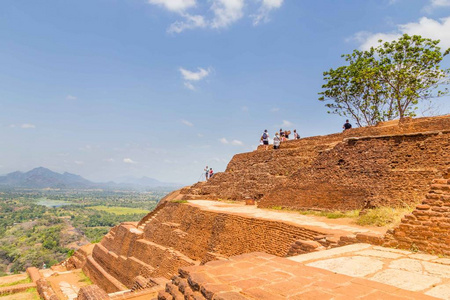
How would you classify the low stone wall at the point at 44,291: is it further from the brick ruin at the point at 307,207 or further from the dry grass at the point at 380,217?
the dry grass at the point at 380,217

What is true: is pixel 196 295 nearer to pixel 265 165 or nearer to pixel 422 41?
pixel 265 165

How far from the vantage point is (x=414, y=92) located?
64.5 ft

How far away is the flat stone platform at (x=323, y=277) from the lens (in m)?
2.80

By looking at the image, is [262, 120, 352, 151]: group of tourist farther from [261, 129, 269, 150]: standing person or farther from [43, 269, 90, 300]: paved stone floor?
[43, 269, 90, 300]: paved stone floor

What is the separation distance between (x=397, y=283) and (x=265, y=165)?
13.5 metres

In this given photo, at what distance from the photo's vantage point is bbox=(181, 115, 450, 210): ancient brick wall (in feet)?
28.8

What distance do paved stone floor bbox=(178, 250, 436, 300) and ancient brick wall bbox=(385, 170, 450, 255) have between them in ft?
5.11

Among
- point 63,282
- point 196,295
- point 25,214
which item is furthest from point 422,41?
point 25,214

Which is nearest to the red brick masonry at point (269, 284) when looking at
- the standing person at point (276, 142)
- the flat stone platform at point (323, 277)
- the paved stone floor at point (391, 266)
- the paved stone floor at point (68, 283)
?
the flat stone platform at point (323, 277)

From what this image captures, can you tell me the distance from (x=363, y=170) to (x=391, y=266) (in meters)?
7.20

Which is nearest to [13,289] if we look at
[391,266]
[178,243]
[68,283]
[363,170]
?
[68,283]

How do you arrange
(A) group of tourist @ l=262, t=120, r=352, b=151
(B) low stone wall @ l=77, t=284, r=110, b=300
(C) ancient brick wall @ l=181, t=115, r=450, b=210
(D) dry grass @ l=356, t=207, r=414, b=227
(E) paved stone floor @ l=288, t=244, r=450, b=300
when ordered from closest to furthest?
(E) paved stone floor @ l=288, t=244, r=450, b=300 < (D) dry grass @ l=356, t=207, r=414, b=227 < (B) low stone wall @ l=77, t=284, r=110, b=300 < (C) ancient brick wall @ l=181, t=115, r=450, b=210 < (A) group of tourist @ l=262, t=120, r=352, b=151

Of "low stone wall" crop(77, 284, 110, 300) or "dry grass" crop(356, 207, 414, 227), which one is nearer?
"dry grass" crop(356, 207, 414, 227)

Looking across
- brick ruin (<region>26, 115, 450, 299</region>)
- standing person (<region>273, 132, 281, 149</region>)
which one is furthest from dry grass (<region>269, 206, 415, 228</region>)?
standing person (<region>273, 132, 281, 149</region>)
